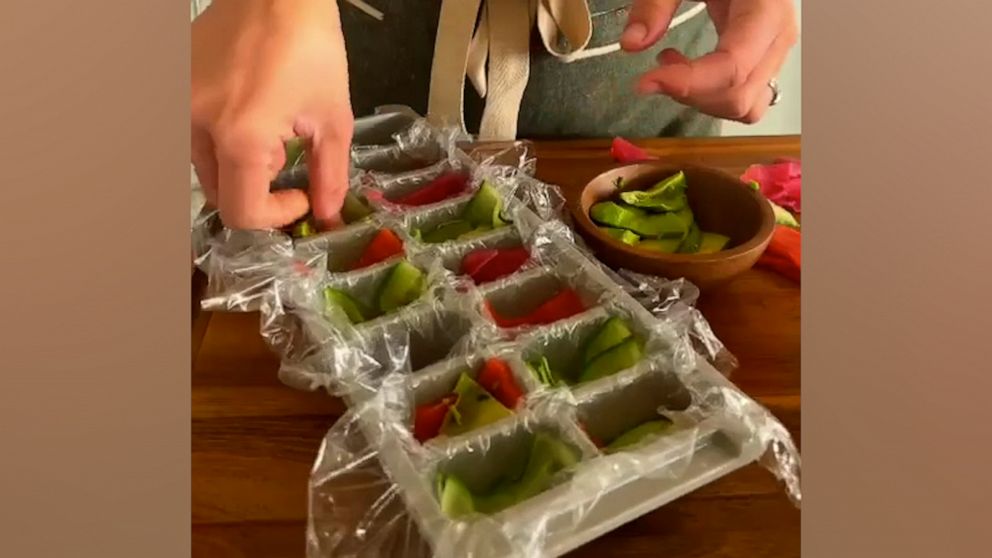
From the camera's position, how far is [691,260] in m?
0.38

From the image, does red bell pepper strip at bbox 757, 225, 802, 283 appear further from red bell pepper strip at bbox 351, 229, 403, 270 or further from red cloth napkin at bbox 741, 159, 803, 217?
red bell pepper strip at bbox 351, 229, 403, 270

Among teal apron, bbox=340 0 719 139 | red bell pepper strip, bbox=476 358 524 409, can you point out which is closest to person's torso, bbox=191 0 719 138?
teal apron, bbox=340 0 719 139

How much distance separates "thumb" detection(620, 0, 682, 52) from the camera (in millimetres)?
367

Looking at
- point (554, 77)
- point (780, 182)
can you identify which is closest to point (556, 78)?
point (554, 77)

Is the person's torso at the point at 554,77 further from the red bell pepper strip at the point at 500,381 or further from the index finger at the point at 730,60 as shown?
the red bell pepper strip at the point at 500,381

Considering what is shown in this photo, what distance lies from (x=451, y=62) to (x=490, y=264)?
81 millimetres

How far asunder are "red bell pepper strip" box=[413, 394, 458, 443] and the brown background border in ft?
0.25

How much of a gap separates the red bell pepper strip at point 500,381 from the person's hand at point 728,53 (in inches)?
4.5

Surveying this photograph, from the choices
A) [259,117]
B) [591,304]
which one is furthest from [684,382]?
[259,117]

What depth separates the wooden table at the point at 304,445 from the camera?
1.04 ft
